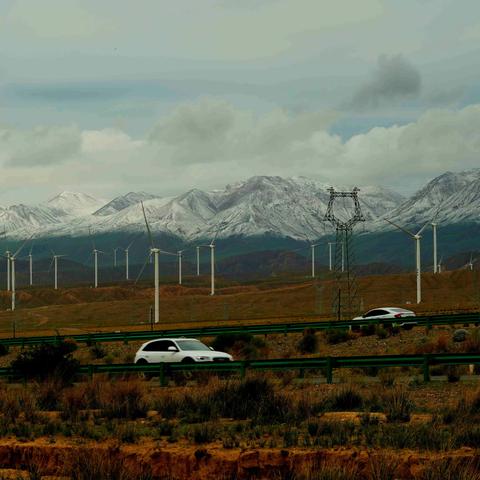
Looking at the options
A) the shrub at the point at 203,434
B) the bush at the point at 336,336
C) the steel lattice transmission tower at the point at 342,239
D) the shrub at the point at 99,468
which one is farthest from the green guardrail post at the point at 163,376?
the steel lattice transmission tower at the point at 342,239

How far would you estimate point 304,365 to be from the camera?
3384 centimetres

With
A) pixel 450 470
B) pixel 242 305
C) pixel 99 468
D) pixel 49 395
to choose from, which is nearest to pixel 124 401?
pixel 49 395

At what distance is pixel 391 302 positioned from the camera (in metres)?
136

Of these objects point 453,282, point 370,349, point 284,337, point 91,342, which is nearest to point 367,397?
point 370,349

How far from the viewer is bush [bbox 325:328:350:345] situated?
Answer: 54.7m

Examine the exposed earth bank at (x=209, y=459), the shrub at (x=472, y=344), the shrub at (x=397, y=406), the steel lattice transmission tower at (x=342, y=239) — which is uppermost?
the steel lattice transmission tower at (x=342, y=239)

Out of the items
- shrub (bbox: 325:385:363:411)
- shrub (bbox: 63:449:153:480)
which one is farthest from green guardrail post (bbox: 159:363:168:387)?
shrub (bbox: 63:449:153:480)

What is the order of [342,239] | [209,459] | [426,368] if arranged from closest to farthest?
1. [209,459]
2. [426,368]
3. [342,239]

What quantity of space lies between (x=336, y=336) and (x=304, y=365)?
21.5 metres

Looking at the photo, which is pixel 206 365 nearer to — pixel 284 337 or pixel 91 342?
pixel 284 337

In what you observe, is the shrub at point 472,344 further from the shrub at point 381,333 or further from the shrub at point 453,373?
the shrub at point 453,373

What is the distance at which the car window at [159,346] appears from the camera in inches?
1681

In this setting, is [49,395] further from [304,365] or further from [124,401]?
[304,365]

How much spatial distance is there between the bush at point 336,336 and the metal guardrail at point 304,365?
57.9ft
